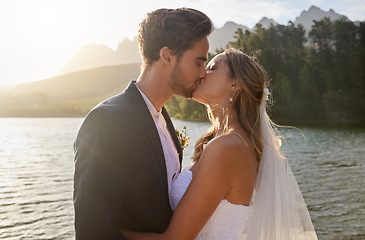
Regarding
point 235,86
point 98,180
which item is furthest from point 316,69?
point 98,180

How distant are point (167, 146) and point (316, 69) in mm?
62649

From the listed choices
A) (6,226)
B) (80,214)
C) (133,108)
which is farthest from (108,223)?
(6,226)

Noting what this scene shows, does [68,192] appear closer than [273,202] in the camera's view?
No

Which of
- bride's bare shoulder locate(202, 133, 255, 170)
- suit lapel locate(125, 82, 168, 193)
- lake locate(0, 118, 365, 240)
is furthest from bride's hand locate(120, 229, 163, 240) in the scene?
lake locate(0, 118, 365, 240)

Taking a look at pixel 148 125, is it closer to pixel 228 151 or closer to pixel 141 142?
pixel 141 142

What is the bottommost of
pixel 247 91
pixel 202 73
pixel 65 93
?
pixel 65 93

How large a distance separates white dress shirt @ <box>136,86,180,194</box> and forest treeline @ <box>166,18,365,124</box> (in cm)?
5126

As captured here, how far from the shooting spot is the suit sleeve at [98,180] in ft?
6.29

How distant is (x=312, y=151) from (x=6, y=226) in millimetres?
18656

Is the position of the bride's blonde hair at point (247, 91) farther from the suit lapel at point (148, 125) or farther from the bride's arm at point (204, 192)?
the suit lapel at point (148, 125)

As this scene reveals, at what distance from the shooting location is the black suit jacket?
1.93 metres

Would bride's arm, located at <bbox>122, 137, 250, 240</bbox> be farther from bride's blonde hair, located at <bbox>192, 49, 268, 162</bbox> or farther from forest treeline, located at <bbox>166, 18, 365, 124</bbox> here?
forest treeline, located at <bbox>166, 18, 365, 124</bbox>

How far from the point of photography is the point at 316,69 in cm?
6069

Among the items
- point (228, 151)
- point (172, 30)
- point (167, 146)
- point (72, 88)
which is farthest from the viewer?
point (72, 88)
